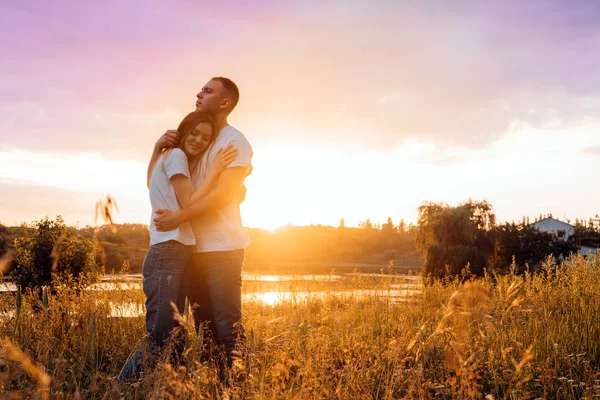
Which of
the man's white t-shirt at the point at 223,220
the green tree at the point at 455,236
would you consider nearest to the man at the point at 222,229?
the man's white t-shirt at the point at 223,220

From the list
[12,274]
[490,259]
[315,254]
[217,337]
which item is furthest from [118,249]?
[315,254]

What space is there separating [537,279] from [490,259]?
1952 cm

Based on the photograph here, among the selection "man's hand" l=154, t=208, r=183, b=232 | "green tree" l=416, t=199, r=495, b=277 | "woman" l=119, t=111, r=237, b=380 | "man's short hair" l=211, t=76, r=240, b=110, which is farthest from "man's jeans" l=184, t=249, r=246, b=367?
"green tree" l=416, t=199, r=495, b=277

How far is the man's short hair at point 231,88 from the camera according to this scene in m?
3.61

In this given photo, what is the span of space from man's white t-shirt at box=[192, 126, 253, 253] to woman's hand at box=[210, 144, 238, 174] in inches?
2.3

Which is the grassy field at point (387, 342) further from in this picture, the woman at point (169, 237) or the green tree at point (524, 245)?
the green tree at point (524, 245)

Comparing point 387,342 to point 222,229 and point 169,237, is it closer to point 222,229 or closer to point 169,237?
point 222,229

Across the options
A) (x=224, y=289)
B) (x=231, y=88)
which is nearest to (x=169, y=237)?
(x=224, y=289)

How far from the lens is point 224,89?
3.60m

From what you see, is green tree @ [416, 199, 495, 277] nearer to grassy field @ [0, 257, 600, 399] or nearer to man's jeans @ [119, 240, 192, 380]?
grassy field @ [0, 257, 600, 399]

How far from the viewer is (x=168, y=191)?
341 cm

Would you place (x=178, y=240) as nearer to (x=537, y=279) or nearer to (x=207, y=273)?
(x=207, y=273)

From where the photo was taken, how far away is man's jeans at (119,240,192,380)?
10.6 feet

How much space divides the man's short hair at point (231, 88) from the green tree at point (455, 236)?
828 inches
